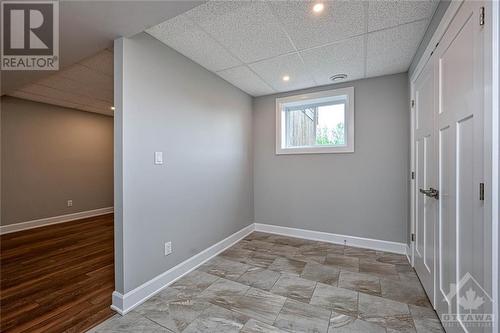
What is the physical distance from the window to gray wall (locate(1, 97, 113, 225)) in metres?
4.46

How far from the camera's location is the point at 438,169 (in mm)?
1606

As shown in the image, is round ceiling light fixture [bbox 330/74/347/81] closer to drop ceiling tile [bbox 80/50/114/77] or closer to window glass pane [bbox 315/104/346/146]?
window glass pane [bbox 315/104/346/146]

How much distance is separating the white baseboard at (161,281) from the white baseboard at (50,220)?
366 centimetres

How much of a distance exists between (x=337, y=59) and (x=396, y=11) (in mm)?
783

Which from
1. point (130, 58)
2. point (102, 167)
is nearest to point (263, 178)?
point (130, 58)

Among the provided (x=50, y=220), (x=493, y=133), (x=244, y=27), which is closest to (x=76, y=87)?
(x=50, y=220)

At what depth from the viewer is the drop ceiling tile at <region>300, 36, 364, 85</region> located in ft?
7.19

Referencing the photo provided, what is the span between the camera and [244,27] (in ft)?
6.23

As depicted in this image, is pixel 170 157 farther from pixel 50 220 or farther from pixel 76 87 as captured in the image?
pixel 50 220

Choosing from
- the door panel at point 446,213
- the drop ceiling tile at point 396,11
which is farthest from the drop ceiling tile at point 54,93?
the door panel at point 446,213

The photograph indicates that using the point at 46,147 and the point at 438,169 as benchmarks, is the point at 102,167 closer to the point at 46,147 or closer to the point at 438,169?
the point at 46,147

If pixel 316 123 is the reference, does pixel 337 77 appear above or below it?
above

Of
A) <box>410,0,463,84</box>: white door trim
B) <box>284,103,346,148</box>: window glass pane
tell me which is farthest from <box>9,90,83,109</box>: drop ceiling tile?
<box>410,0,463,84</box>: white door trim

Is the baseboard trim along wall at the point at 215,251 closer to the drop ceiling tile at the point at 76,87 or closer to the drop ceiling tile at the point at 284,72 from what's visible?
the drop ceiling tile at the point at 284,72
